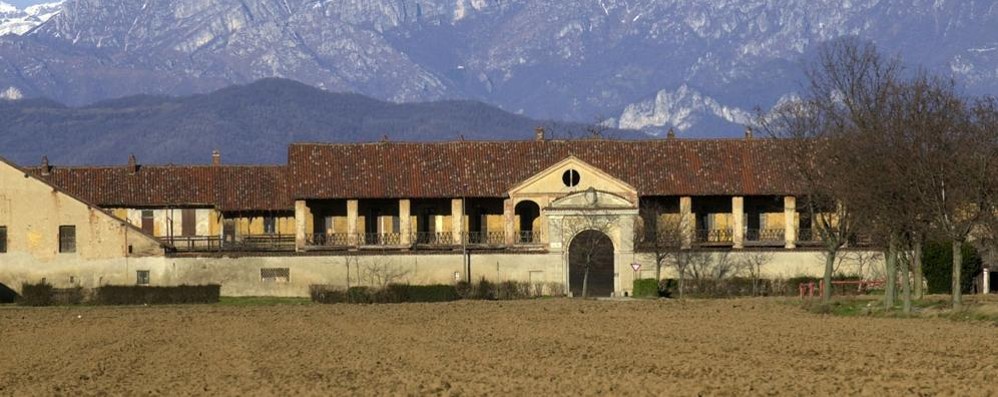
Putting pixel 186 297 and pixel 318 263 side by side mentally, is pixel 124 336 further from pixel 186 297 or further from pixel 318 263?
pixel 318 263

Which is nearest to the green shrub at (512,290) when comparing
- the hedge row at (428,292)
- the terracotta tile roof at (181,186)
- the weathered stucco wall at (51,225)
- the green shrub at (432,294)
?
the hedge row at (428,292)

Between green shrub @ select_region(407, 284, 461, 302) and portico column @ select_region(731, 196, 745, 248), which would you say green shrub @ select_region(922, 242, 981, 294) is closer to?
portico column @ select_region(731, 196, 745, 248)

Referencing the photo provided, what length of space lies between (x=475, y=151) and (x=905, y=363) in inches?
2088

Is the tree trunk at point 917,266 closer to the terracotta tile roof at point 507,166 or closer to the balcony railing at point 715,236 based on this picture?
the terracotta tile roof at point 507,166

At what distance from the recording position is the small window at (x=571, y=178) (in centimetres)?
8806

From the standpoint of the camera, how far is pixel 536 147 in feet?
309

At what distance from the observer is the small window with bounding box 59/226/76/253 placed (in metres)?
86.2

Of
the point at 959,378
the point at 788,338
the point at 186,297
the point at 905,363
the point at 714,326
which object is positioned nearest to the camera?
the point at 959,378

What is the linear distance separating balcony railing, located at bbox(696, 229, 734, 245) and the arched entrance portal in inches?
205

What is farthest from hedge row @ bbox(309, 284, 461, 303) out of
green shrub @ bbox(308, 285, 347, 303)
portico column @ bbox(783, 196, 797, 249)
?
portico column @ bbox(783, 196, 797, 249)

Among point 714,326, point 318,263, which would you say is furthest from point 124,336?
point 318,263

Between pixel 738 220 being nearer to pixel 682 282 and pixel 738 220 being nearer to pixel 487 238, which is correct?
pixel 682 282

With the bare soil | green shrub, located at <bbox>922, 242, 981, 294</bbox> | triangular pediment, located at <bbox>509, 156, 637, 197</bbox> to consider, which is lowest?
the bare soil

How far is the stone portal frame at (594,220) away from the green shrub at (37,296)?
20.5 m
